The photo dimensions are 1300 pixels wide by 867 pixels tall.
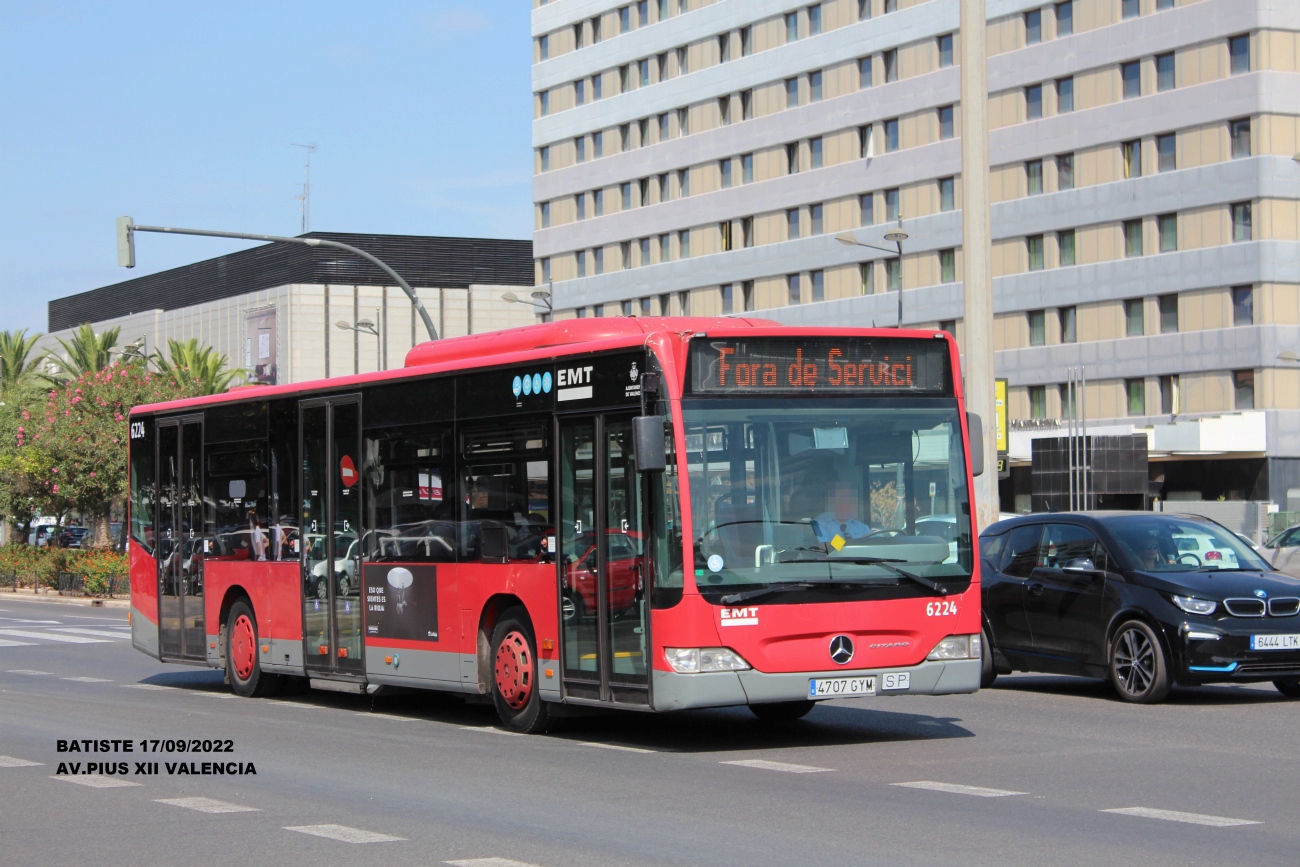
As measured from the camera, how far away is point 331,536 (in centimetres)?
1606

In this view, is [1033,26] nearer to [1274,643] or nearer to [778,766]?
[1274,643]

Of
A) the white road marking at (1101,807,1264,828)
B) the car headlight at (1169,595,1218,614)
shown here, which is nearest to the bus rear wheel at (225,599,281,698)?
the car headlight at (1169,595,1218,614)

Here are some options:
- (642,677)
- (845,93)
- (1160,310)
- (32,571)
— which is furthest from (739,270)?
(642,677)

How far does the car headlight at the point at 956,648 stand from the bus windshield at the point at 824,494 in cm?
41

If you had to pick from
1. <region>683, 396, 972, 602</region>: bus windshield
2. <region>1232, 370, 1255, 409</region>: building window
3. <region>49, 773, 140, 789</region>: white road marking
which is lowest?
<region>49, 773, 140, 789</region>: white road marking

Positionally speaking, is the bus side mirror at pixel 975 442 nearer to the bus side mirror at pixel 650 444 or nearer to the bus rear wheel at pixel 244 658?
the bus side mirror at pixel 650 444

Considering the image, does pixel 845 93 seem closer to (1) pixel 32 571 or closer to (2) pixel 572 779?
(1) pixel 32 571

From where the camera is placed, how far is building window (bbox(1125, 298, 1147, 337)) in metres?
59.1

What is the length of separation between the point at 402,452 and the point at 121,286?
11358 centimetres

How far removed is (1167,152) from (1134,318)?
18.1 ft

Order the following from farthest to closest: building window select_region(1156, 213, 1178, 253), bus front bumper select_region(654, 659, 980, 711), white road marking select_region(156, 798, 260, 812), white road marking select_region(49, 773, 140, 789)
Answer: building window select_region(1156, 213, 1178, 253), bus front bumper select_region(654, 659, 980, 711), white road marking select_region(49, 773, 140, 789), white road marking select_region(156, 798, 260, 812)

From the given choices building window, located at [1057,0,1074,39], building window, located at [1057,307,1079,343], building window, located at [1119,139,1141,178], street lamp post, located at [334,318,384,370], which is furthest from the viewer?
building window, located at [1057,307,1079,343]

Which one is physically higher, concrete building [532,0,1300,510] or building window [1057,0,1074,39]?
building window [1057,0,1074,39]

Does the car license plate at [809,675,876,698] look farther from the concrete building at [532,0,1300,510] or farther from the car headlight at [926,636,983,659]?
the concrete building at [532,0,1300,510]
